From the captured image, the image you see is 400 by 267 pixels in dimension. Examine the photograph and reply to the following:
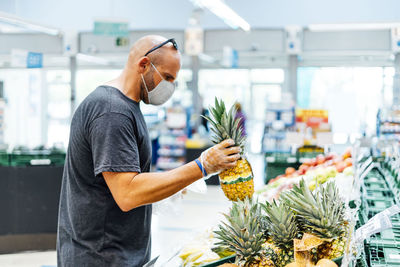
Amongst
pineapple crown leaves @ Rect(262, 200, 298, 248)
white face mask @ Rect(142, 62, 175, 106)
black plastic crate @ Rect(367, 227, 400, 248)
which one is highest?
white face mask @ Rect(142, 62, 175, 106)

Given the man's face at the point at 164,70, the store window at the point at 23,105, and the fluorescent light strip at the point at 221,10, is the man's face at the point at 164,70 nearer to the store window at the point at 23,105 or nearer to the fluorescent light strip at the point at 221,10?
the fluorescent light strip at the point at 221,10

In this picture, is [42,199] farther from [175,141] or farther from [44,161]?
[175,141]

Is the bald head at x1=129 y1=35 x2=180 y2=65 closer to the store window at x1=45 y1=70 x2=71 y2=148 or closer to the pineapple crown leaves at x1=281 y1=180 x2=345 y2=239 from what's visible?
the pineapple crown leaves at x1=281 y1=180 x2=345 y2=239

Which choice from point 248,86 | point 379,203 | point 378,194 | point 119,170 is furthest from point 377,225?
point 248,86

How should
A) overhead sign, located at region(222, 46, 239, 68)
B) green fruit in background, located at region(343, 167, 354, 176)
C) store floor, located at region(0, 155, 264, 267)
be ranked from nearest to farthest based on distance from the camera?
1. green fruit in background, located at region(343, 167, 354, 176)
2. store floor, located at region(0, 155, 264, 267)
3. overhead sign, located at region(222, 46, 239, 68)

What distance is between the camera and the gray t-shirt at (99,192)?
6.39 ft

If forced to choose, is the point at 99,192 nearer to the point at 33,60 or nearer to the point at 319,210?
the point at 319,210

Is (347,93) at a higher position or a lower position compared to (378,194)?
higher

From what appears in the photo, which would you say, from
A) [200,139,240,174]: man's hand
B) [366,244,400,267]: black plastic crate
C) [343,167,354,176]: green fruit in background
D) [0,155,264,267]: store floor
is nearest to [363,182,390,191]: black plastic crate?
[343,167,354,176]: green fruit in background

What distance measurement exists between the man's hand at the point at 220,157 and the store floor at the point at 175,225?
2.17 feet

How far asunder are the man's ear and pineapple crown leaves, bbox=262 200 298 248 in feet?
2.72

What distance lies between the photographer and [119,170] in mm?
1887

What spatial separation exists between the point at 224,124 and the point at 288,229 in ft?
1.64

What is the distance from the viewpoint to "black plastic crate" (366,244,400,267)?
1.97 meters
